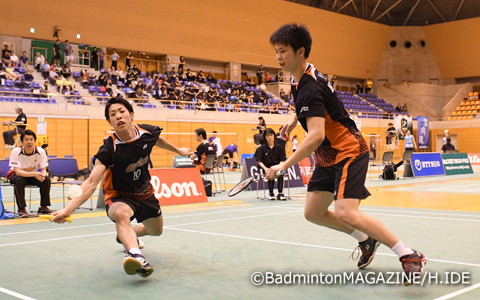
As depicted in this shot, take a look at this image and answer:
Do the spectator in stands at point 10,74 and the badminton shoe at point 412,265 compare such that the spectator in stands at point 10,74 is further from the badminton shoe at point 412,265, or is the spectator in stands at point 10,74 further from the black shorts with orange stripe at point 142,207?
the badminton shoe at point 412,265

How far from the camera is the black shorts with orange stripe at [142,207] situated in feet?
16.8

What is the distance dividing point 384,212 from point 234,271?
5624 millimetres

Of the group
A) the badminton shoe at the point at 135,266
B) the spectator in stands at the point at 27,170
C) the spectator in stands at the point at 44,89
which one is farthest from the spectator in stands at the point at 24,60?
the badminton shoe at the point at 135,266

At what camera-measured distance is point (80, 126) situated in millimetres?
26594

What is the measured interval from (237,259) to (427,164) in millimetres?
17217

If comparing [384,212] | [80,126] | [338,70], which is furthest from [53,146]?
[338,70]

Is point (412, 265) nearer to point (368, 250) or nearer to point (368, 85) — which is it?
point (368, 250)

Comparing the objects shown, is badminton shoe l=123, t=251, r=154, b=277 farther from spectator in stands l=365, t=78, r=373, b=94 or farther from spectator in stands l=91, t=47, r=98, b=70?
spectator in stands l=365, t=78, r=373, b=94

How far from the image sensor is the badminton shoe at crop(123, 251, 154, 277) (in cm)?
450

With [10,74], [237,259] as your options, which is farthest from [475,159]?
[237,259]

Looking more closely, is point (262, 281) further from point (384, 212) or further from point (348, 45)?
point (348, 45)

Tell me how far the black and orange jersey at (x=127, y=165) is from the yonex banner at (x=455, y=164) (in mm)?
18807

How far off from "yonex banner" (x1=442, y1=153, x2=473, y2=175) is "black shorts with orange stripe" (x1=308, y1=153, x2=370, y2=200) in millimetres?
18710

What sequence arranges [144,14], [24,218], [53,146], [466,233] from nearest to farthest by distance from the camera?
[466,233] → [24,218] → [53,146] → [144,14]
